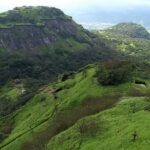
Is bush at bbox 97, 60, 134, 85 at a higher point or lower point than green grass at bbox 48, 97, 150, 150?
lower

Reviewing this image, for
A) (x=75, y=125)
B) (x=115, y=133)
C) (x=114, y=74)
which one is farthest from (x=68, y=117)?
(x=115, y=133)

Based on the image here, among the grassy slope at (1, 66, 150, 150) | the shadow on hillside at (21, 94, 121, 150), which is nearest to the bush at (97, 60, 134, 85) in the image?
the grassy slope at (1, 66, 150, 150)

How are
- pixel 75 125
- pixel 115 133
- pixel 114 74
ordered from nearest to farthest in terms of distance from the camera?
pixel 115 133, pixel 75 125, pixel 114 74

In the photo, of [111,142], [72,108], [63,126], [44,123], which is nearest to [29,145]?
[63,126]

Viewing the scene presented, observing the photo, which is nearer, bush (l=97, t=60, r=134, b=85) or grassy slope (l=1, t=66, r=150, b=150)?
grassy slope (l=1, t=66, r=150, b=150)

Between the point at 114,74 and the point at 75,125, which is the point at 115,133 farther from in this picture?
the point at 114,74

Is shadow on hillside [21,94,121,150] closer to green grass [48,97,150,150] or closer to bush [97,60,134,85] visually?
bush [97,60,134,85]

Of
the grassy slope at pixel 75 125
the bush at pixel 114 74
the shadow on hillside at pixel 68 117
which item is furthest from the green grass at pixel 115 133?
the bush at pixel 114 74
